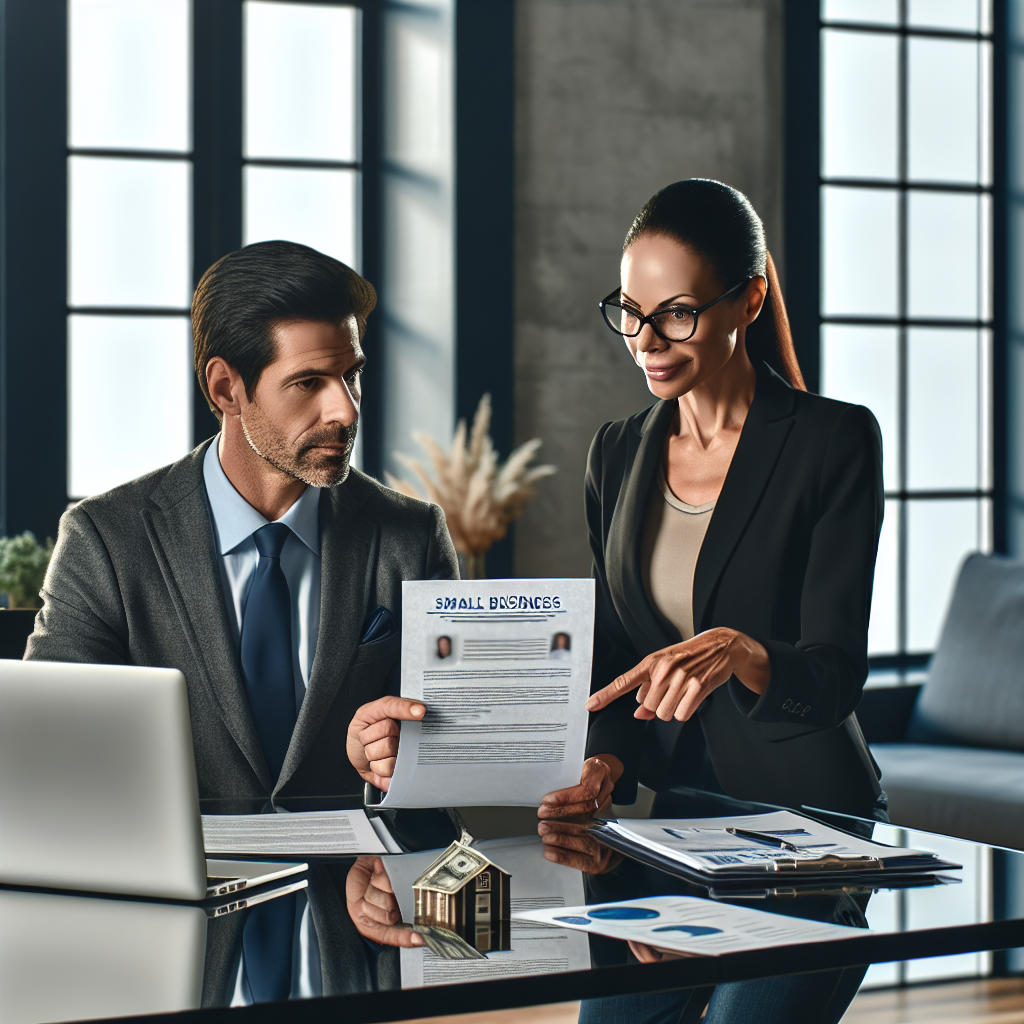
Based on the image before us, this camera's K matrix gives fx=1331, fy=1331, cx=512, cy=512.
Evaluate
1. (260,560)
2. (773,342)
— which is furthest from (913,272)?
(260,560)

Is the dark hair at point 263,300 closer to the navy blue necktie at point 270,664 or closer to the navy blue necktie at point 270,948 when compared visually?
the navy blue necktie at point 270,664

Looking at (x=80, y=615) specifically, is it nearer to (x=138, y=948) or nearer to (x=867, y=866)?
(x=138, y=948)

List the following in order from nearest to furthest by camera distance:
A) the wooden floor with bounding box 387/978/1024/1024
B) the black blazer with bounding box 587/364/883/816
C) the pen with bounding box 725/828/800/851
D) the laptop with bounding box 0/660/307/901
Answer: the laptop with bounding box 0/660/307/901 < the pen with bounding box 725/828/800/851 < the black blazer with bounding box 587/364/883/816 < the wooden floor with bounding box 387/978/1024/1024

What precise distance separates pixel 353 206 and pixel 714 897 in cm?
383

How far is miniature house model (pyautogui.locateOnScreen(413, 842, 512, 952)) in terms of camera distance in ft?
3.93

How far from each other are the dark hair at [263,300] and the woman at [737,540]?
17.0 inches

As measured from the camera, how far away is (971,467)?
5508mm

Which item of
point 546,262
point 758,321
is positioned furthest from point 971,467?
point 758,321

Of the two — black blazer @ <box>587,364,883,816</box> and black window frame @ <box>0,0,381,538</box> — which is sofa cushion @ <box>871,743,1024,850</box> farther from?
black window frame @ <box>0,0,381,538</box>

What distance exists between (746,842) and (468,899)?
0.43 metres

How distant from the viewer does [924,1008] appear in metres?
3.40

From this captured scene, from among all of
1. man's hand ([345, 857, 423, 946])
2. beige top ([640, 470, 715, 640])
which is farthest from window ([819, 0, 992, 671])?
man's hand ([345, 857, 423, 946])

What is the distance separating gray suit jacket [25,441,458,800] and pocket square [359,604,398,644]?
11 mm

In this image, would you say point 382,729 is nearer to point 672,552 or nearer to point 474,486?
point 672,552
